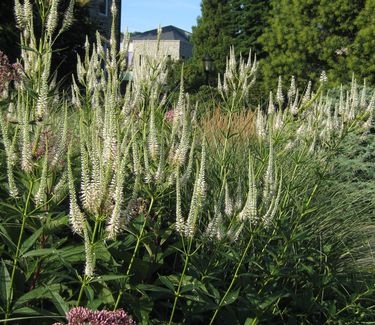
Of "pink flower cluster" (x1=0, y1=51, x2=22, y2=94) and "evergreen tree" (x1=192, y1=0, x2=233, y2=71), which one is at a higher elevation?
"evergreen tree" (x1=192, y1=0, x2=233, y2=71)

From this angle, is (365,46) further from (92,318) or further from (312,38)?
(92,318)

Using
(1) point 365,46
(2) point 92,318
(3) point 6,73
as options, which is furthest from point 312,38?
(2) point 92,318

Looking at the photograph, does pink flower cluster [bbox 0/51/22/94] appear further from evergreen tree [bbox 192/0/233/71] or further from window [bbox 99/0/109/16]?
evergreen tree [bbox 192/0/233/71]

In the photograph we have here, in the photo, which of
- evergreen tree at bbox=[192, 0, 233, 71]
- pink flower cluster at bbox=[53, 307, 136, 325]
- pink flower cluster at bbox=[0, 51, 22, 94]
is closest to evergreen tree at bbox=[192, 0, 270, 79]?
evergreen tree at bbox=[192, 0, 233, 71]

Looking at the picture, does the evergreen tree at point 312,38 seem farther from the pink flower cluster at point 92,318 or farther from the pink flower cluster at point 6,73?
the pink flower cluster at point 92,318

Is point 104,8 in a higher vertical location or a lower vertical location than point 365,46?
higher

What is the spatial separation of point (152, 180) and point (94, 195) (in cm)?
61

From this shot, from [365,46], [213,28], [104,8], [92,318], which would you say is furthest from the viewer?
[213,28]

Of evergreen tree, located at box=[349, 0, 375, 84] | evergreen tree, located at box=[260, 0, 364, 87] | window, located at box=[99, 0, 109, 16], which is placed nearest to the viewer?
evergreen tree, located at box=[349, 0, 375, 84]

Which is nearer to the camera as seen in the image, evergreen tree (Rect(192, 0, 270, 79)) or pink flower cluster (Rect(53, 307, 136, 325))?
pink flower cluster (Rect(53, 307, 136, 325))

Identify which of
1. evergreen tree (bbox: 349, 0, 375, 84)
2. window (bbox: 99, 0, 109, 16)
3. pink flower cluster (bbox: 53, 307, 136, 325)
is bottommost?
pink flower cluster (bbox: 53, 307, 136, 325)

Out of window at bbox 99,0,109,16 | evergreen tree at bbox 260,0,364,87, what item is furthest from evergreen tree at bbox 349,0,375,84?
window at bbox 99,0,109,16

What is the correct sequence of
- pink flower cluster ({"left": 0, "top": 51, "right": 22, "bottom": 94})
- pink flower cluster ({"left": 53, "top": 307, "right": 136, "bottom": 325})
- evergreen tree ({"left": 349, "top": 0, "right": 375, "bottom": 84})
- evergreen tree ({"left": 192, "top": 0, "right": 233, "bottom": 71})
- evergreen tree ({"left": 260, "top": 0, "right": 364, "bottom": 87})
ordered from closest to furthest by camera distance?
pink flower cluster ({"left": 53, "top": 307, "right": 136, "bottom": 325})
pink flower cluster ({"left": 0, "top": 51, "right": 22, "bottom": 94})
evergreen tree ({"left": 349, "top": 0, "right": 375, "bottom": 84})
evergreen tree ({"left": 260, "top": 0, "right": 364, "bottom": 87})
evergreen tree ({"left": 192, "top": 0, "right": 233, "bottom": 71})

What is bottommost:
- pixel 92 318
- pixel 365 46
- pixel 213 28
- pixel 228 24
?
pixel 92 318
